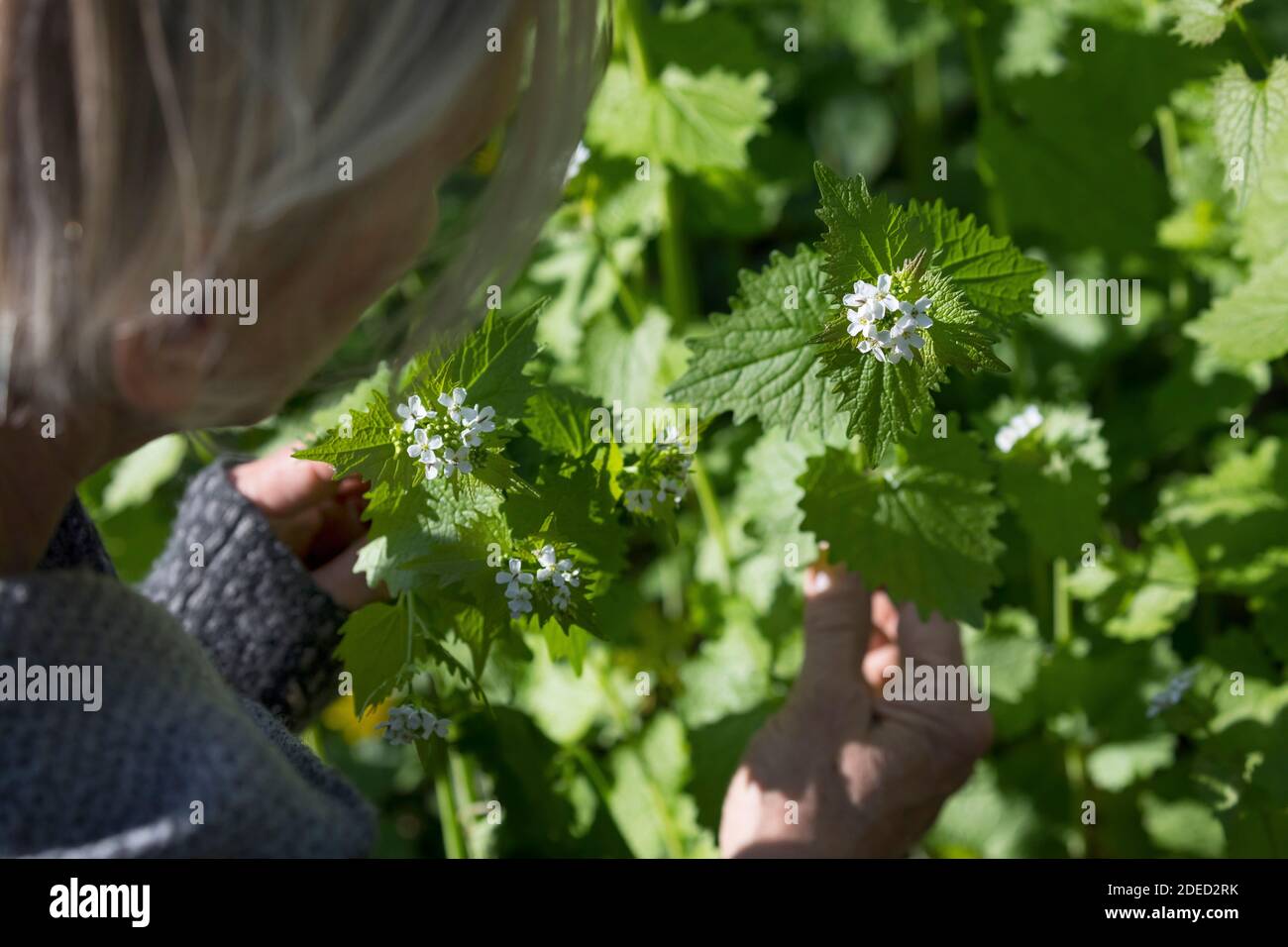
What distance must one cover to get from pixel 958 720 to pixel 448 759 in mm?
484

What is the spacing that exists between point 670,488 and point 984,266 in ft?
0.81

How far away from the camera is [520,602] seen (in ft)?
2.59

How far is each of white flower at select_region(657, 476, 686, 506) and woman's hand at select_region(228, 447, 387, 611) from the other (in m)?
0.28

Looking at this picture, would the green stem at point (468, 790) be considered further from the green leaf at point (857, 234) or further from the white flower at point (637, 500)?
the green leaf at point (857, 234)

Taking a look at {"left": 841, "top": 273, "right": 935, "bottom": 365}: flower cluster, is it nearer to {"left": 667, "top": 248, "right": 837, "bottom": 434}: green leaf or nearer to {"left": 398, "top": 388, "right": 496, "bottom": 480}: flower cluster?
{"left": 667, "top": 248, "right": 837, "bottom": 434}: green leaf

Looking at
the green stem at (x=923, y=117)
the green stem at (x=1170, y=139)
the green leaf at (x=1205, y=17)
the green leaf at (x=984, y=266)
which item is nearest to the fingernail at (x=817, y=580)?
the green leaf at (x=984, y=266)

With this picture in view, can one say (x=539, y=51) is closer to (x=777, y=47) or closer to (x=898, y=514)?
(x=898, y=514)

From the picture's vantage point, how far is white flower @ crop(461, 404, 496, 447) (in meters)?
0.77

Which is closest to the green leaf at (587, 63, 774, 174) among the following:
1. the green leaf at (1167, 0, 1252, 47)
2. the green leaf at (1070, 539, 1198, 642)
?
the green leaf at (1167, 0, 1252, 47)

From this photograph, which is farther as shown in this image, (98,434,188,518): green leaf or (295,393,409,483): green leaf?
(98,434,188,518): green leaf

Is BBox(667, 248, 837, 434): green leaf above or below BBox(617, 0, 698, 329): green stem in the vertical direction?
below

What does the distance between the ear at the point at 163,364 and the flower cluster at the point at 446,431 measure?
16 centimetres

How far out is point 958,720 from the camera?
3.13 ft

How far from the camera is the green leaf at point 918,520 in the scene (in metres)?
0.89
